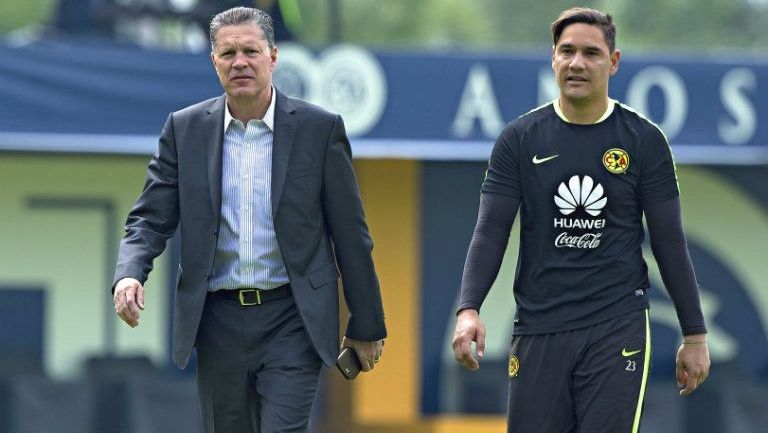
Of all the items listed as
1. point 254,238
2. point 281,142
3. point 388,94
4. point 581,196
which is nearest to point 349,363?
point 254,238

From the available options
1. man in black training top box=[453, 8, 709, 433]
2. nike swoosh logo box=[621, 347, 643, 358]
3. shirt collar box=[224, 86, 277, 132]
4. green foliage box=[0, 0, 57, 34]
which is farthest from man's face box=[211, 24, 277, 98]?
green foliage box=[0, 0, 57, 34]

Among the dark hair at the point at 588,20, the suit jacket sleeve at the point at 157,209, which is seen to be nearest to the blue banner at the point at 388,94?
the suit jacket sleeve at the point at 157,209

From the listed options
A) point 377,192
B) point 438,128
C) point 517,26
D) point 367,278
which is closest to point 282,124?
point 367,278

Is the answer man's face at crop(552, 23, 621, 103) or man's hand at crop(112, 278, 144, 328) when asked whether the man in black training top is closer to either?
man's face at crop(552, 23, 621, 103)

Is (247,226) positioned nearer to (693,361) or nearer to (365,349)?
(365,349)

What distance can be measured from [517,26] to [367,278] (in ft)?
28.8

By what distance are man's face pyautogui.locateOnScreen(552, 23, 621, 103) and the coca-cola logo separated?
1.59 ft

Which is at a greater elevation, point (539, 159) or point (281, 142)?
point (281, 142)

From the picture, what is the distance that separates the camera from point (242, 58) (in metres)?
6.39

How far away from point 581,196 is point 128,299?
1641 mm

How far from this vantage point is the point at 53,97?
38.5 feet

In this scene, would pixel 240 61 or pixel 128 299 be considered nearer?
pixel 128 299

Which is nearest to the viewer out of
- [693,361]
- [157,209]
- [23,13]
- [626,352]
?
[626,352]

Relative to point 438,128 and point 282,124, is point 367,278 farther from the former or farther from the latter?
point 438,128
